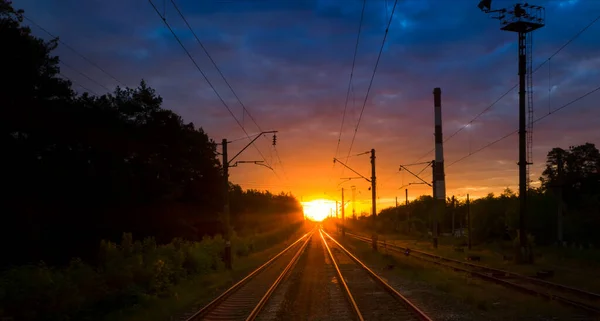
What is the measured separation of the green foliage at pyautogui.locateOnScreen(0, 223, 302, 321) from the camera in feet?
46.4

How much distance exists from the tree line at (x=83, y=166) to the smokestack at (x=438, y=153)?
77.6 feet

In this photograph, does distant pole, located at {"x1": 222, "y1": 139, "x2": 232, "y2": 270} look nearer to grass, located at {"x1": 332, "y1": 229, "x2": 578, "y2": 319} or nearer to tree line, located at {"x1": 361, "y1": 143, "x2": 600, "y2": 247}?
grass, located at {"x1": 332, "y1": 229, "x2": 578, "y2": 319}

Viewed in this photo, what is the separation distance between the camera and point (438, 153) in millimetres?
53719

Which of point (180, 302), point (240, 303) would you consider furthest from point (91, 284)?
point (240, 303)

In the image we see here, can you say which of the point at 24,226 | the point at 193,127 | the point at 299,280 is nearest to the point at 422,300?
the point at 299,280

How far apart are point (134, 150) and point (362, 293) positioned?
1147 inches

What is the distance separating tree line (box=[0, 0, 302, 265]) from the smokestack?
77.6ft

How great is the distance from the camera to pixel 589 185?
204ft

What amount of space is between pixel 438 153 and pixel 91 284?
4218 cm

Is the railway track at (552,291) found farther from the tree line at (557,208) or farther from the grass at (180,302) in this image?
the tree line at (557,208)

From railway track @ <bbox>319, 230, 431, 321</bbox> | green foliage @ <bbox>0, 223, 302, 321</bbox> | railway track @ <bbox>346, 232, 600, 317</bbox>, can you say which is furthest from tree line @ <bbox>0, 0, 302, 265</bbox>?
railway track @ <bbox>346, 232, 600, 317</bbox>

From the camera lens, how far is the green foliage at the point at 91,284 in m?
14.1

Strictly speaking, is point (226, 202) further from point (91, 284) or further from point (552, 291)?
point (552, 291)

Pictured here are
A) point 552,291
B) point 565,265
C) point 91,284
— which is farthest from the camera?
point 565,265
